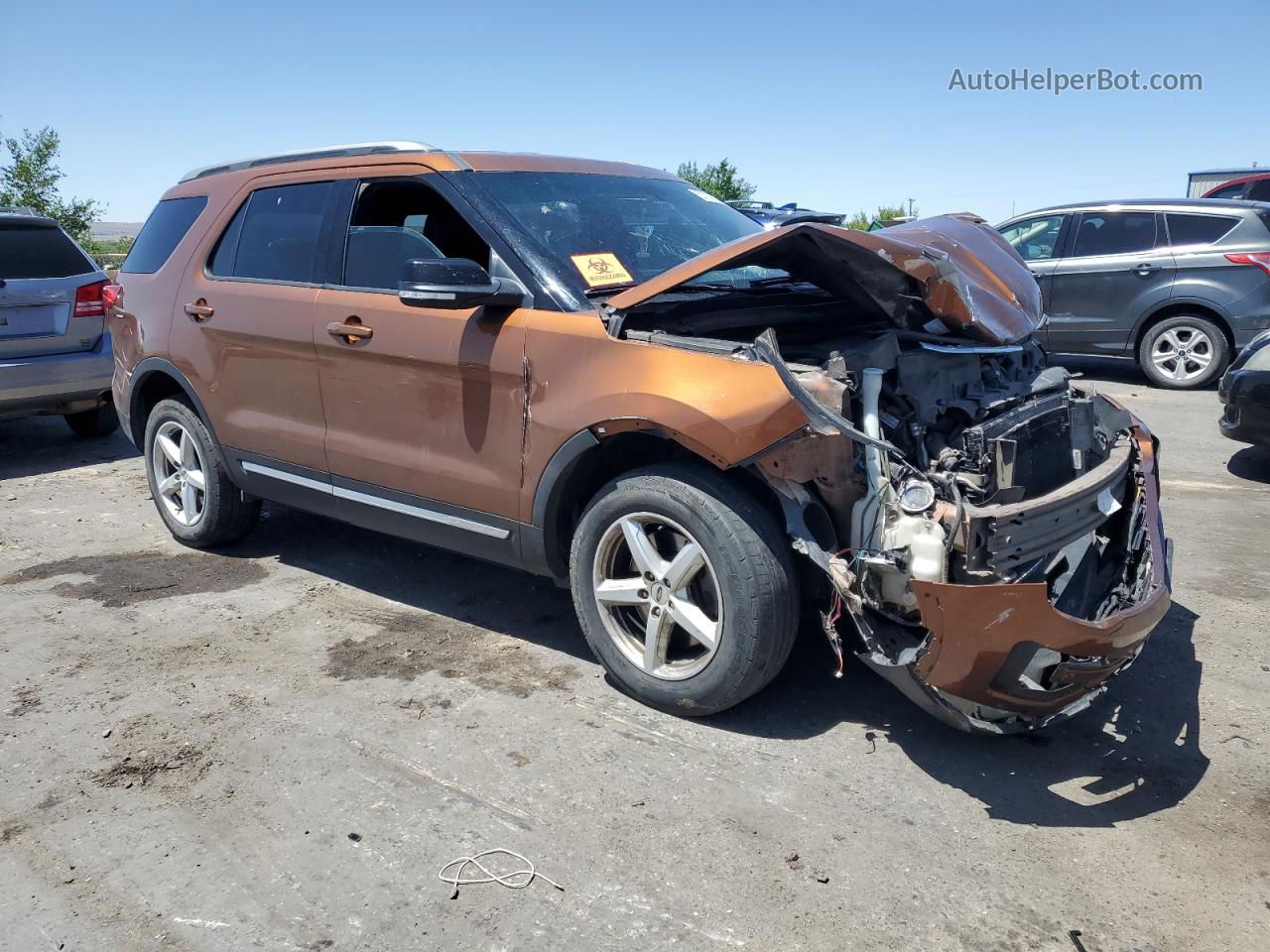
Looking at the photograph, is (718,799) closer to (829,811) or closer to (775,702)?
(829,811)

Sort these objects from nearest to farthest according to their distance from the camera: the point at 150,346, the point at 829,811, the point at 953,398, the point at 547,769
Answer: the point at 829,811 < the point at 547,769 < the point at 953,398 < the point at 150,346

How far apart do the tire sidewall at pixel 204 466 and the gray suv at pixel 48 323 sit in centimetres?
195

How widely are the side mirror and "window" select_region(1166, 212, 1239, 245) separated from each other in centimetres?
853

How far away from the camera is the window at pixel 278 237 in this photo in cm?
448

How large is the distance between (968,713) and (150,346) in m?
4.40

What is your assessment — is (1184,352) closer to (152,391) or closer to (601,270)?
(601,270)

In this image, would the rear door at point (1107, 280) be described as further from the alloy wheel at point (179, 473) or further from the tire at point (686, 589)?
the alloy wheel at point (179, 473)

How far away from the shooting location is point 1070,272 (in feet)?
33.7

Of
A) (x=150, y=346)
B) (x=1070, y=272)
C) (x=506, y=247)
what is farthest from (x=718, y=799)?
(x=1070, y=272)

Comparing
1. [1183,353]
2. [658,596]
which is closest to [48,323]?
[658,596]

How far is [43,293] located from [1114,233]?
966 cm

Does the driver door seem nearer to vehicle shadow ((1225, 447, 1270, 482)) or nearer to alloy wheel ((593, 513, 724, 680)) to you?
alloy wheel ((593, 513, 724, 680))

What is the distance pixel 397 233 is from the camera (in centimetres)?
418

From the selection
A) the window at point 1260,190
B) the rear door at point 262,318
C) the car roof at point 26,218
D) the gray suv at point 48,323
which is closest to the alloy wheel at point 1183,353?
the window at point 1260,190
